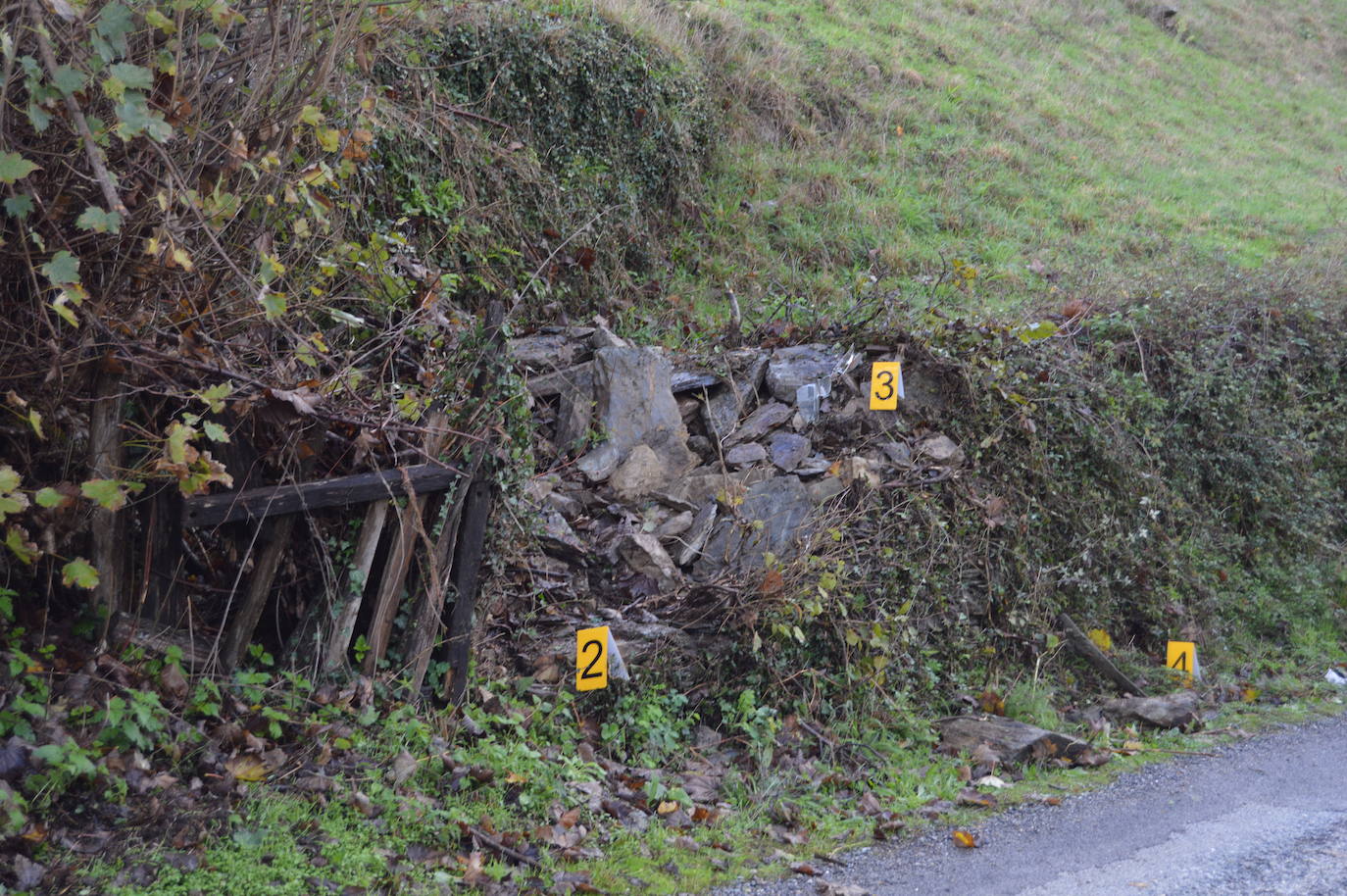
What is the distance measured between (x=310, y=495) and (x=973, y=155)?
41.9ft

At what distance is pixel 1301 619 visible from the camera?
29.1 ft

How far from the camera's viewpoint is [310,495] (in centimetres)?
482

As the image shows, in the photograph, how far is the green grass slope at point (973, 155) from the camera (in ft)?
39.1

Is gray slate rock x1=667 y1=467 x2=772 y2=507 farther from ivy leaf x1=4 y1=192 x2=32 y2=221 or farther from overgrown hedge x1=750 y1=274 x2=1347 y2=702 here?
ivy leaf x1=4 y1=192 x2=32 y2=221

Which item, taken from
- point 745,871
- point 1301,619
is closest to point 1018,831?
point 745,871

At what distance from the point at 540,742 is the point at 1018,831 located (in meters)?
2.30

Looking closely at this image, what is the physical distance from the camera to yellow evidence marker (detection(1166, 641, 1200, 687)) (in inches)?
298

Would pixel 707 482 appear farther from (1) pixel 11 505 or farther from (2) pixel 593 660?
(1) pixel 11 505

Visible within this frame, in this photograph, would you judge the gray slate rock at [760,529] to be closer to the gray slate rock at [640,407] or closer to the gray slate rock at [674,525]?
the gray slate rock at [674,525]

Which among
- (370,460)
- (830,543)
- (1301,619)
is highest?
(370,460)

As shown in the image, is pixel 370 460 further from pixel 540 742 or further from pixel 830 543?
pixel 830 543

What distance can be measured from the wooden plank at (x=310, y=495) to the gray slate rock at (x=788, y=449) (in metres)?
2.80

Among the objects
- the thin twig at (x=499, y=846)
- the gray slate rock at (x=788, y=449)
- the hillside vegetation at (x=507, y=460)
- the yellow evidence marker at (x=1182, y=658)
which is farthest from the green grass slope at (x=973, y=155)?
the thin twig at (x=499, y=846)

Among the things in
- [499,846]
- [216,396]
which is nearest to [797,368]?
[499,846]
